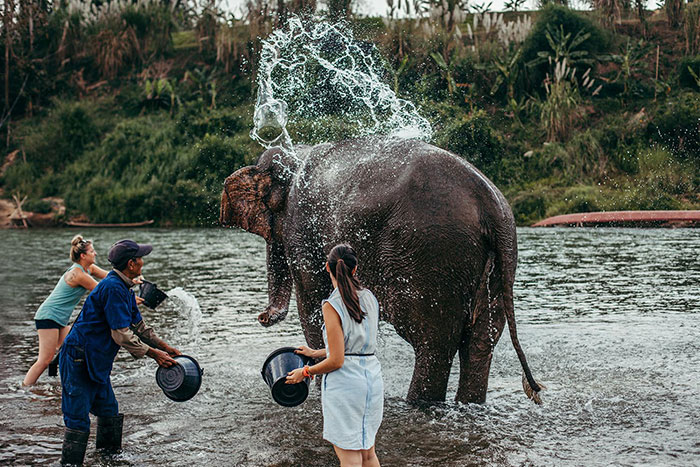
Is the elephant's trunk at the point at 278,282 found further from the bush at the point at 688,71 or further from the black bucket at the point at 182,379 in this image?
the bush at the point at 688,71

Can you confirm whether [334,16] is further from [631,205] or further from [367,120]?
[631,205]

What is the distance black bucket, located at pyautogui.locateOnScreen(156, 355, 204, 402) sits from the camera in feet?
15.8

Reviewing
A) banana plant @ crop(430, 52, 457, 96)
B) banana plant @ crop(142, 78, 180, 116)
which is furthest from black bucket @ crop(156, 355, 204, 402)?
banana plant @ crop(142, 78, 180, 116)

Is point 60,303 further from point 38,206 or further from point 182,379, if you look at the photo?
point 38,206

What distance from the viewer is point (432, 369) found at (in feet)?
17.8

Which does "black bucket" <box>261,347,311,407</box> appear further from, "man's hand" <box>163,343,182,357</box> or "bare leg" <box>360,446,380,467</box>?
"man's hand" <box>163,343,182,357</box>

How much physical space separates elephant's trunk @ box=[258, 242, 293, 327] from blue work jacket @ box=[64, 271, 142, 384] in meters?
2.11

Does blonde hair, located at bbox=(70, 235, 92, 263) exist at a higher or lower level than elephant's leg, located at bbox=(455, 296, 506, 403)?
higher

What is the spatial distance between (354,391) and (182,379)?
1458mm

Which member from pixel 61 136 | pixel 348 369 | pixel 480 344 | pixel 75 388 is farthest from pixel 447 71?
pixel 348 369

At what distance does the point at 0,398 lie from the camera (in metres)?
6.11

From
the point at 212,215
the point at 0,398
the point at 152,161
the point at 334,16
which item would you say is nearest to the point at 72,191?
the point at 152,161

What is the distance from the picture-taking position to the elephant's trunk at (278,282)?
22.0 feet

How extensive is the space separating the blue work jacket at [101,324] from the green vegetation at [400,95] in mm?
18663
